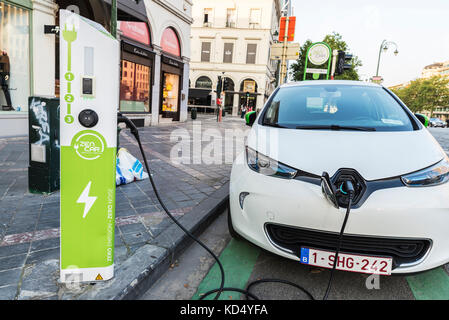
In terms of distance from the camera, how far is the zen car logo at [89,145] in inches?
66.5

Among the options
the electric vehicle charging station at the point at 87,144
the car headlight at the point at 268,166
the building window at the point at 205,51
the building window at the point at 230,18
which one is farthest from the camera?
the building window at the point at 205,51

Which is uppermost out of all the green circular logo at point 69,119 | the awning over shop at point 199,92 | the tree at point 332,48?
the tree at point 332,48

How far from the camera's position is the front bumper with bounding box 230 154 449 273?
5.94ft

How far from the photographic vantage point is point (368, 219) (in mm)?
1812

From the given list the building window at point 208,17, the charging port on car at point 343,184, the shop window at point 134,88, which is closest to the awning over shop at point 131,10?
the shop window at point 134,88

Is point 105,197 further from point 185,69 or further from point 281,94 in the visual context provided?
point 185,69

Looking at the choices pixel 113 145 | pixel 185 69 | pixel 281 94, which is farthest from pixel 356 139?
pixel 185 69

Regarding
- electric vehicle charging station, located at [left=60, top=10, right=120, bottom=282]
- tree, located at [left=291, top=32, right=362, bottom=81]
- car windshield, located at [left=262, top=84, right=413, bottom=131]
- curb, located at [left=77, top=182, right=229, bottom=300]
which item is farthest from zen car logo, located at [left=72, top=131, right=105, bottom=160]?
tree, located at [left=291, top=32, right=362, bottom=81]

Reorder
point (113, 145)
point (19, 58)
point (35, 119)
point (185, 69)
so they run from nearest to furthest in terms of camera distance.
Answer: point (113, 145) → point (35, 119) → point (19, 58) → point (185, 69)

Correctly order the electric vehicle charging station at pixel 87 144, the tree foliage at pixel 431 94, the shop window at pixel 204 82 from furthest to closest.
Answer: the tree foliage at pixel 431 94, the shop window at pixel 204 82, the electric vehicle charging station at pixel 87 144

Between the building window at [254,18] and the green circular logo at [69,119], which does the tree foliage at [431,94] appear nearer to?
the building window at [254,18]

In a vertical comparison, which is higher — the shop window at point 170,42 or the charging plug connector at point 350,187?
the shop window at point 170,42

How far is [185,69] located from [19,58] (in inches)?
384

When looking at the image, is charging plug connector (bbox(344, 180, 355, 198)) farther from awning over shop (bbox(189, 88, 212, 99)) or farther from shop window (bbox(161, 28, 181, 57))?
awning over shop (bbox(189, 88, 212, 99))
